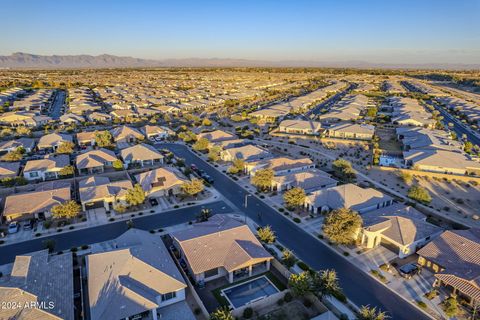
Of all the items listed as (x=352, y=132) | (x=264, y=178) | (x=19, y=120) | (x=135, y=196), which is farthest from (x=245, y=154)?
(x=19, y=120)

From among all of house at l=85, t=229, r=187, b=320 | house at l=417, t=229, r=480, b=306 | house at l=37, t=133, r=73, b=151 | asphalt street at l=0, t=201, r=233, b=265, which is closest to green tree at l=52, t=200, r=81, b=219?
asphalt street at l=0, t=201, r=233, b=265

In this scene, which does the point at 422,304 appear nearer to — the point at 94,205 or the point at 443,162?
the point at 443,162

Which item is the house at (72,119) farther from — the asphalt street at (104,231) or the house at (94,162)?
the asphalt street at (104,231)

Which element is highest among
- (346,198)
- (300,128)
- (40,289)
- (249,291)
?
(300,128)

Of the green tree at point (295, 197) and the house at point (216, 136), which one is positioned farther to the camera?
the house at point (216, 136)

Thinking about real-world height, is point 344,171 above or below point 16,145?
below

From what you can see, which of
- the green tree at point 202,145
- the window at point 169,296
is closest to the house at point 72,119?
the green tree at point 202,145

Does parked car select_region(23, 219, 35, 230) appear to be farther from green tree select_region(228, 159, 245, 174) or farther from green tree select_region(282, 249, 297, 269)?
green tree select_region(282, 249, 297, 269)
